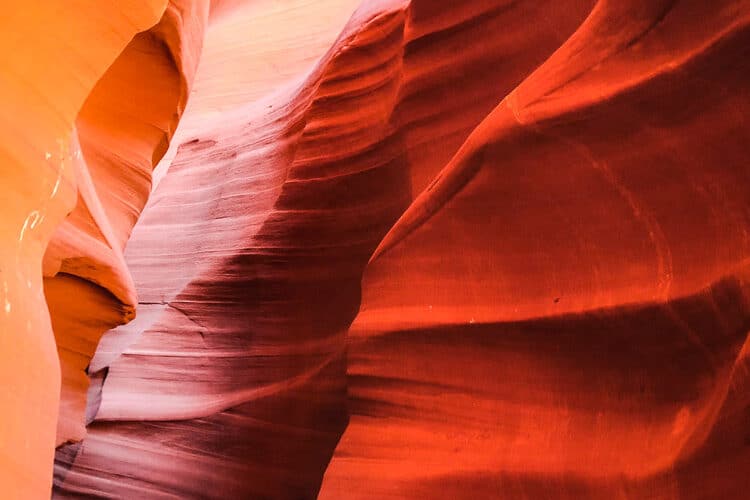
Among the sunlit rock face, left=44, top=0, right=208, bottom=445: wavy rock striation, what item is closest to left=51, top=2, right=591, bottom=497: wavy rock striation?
the sunlit rock face

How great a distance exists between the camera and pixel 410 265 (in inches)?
68.9

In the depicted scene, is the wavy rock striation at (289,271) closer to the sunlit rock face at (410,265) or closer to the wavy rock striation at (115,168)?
the sunlit rock face at (410,265)

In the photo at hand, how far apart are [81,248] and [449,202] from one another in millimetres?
1108

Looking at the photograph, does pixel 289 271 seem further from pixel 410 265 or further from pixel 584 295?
pixel 584 295

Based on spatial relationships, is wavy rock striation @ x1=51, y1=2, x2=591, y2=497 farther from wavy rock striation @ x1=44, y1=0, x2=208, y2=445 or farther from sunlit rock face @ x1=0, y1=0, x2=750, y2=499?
wavy rock striation @ x1=44, y1=0, x2=208, y2=445

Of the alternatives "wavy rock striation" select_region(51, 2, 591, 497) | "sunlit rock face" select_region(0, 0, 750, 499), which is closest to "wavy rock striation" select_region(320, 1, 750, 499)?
"sunlit rock face" select_region(0, 0, 750, 499)

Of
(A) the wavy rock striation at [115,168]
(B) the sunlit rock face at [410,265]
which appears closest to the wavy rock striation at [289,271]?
(B) the sunlit rock face at [410,265]

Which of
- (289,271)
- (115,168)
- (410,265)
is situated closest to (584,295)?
(410,265)

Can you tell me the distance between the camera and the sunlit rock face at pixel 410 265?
122 cm

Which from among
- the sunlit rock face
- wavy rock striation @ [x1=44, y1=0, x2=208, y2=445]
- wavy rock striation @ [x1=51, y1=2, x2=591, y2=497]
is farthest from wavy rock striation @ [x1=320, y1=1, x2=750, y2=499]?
wavy rock striation @ [x1=44, y1=0, x2=208, y2=445]

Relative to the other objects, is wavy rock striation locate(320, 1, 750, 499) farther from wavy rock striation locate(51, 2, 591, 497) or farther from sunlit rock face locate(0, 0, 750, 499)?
wavy rock striation locate(51, 2, 591, 497)

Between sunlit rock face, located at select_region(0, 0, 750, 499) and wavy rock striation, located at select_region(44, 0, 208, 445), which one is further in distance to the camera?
wavy rock striation, located at select_region(44, 0, 208, 445)

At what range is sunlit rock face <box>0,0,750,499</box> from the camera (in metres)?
1.22

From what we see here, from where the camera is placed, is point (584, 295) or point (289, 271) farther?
point (289, 271)
